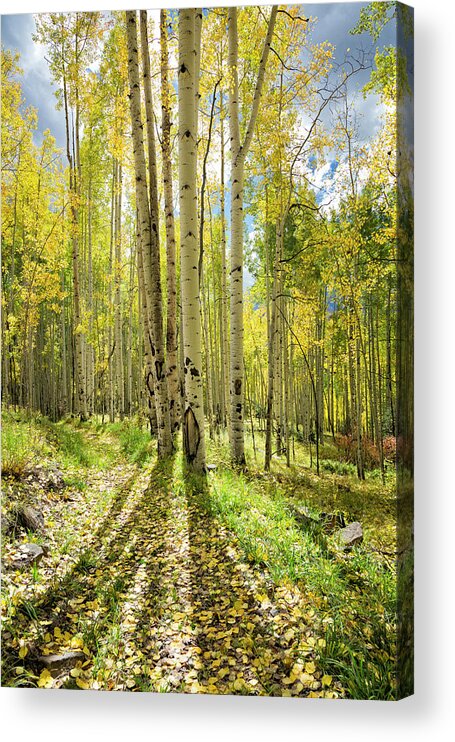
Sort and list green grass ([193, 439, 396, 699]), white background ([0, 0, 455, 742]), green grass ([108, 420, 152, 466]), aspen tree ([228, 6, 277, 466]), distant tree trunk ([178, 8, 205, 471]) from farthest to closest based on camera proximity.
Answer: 1. green grass ([108, 420, 152, 466])
2. distant tree trunk ([178, 8, 205, 471])
3. aspen tree ([228, 6, 277, 466])
4. white background ([0, 0, 455, 742])
5. green grass ([193, 439, 396, 699])

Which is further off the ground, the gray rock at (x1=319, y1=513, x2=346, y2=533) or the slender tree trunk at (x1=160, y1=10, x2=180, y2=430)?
the slender tree trunk at (x1=160, y1=10, x2=180, y2=430)

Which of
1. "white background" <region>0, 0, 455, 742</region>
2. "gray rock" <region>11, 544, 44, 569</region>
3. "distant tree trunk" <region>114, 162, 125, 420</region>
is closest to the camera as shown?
"white background" <region>0, 0, 455, 742</region>

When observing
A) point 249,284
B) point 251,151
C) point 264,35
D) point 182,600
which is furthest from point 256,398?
point 264,35

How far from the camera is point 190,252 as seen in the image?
9.84 feet

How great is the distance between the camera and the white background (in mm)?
2400

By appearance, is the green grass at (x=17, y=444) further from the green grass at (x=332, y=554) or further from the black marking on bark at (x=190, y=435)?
the green grass at (x=332, y=554)

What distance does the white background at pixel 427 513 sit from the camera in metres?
2.40

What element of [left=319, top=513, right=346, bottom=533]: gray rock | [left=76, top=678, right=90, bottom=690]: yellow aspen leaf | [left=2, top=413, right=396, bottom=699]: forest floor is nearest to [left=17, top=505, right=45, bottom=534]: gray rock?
[left=2, top=413, right=396, bottom=699]: forest floor

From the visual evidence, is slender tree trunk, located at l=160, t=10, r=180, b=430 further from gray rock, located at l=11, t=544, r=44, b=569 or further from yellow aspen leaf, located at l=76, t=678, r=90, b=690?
yellow aspen leaf, located at l=76, t=678, r=90, b=690

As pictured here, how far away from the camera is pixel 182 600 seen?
2.52 metres

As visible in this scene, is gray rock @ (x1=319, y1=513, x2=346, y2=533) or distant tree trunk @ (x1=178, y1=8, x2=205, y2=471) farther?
distant tree trunk @ (x1=178, y1=8, x2=205, y2=471)

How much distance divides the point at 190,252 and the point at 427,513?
197cm

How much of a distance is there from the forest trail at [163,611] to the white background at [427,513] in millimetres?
177

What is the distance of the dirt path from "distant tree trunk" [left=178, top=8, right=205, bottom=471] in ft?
1.76
